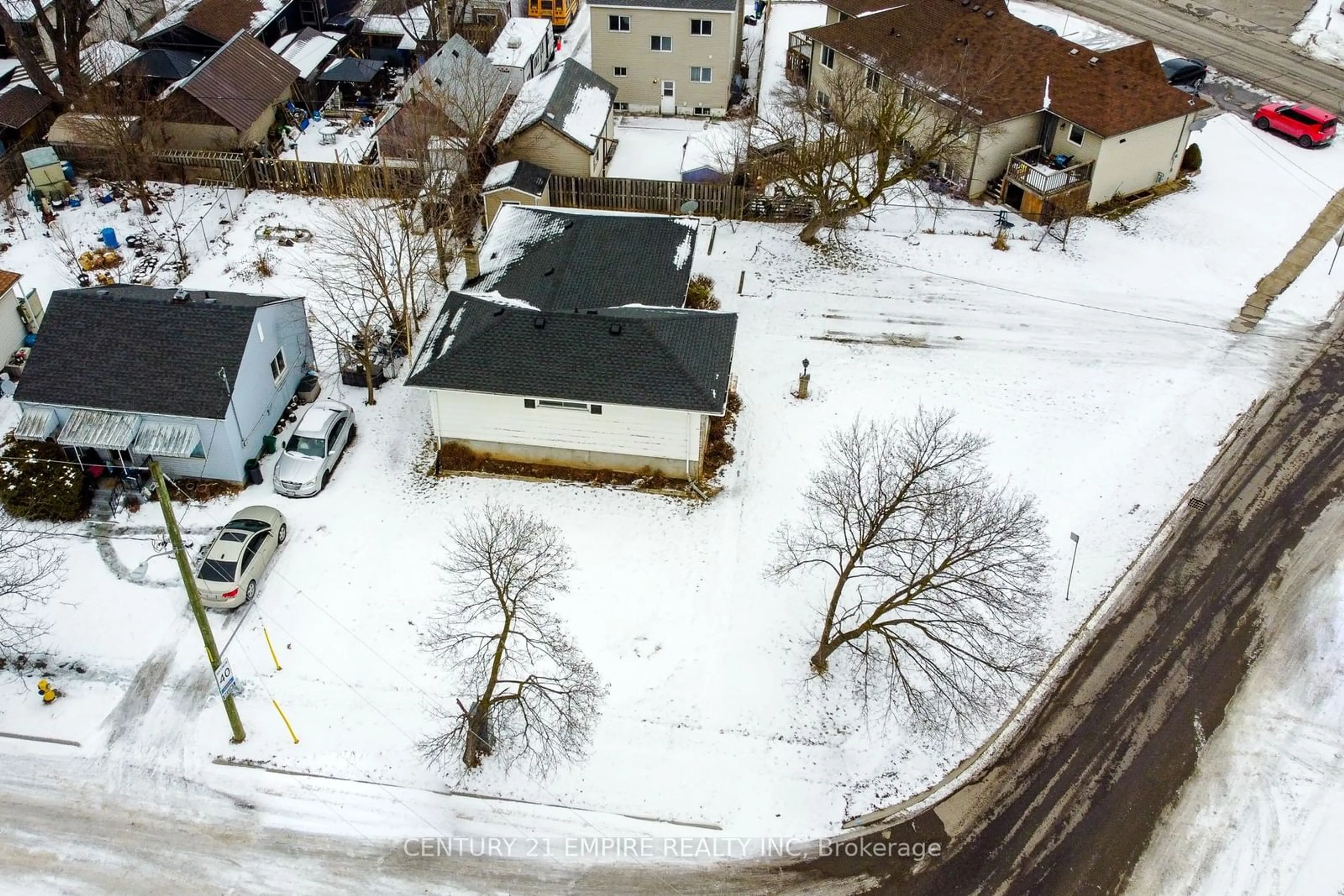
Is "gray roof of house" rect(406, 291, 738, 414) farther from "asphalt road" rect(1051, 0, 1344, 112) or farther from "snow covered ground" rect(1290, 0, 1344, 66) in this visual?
"snow covered ground" rect(1290, 0, 1344, 66)

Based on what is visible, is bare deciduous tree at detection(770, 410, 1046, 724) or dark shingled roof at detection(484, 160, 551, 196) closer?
bare deciduous tree at detection(770, 410, 1046, 724)

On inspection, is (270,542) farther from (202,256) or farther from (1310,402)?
(1310,402)

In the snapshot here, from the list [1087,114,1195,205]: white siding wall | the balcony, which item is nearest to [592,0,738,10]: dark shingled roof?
the balcony

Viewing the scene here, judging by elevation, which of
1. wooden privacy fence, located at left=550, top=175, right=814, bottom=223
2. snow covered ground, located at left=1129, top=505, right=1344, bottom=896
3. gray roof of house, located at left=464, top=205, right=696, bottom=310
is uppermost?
gray roof of house, located at left=464, top=205, right=696, bottom=310

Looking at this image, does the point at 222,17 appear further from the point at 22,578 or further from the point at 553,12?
the point at 22,578

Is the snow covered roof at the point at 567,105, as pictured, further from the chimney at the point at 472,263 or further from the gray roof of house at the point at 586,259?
the chimney at the point at 472,263

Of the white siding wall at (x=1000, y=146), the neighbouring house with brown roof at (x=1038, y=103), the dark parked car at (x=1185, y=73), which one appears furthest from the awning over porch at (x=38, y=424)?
the dark parked car at (x=1185, y=73)
